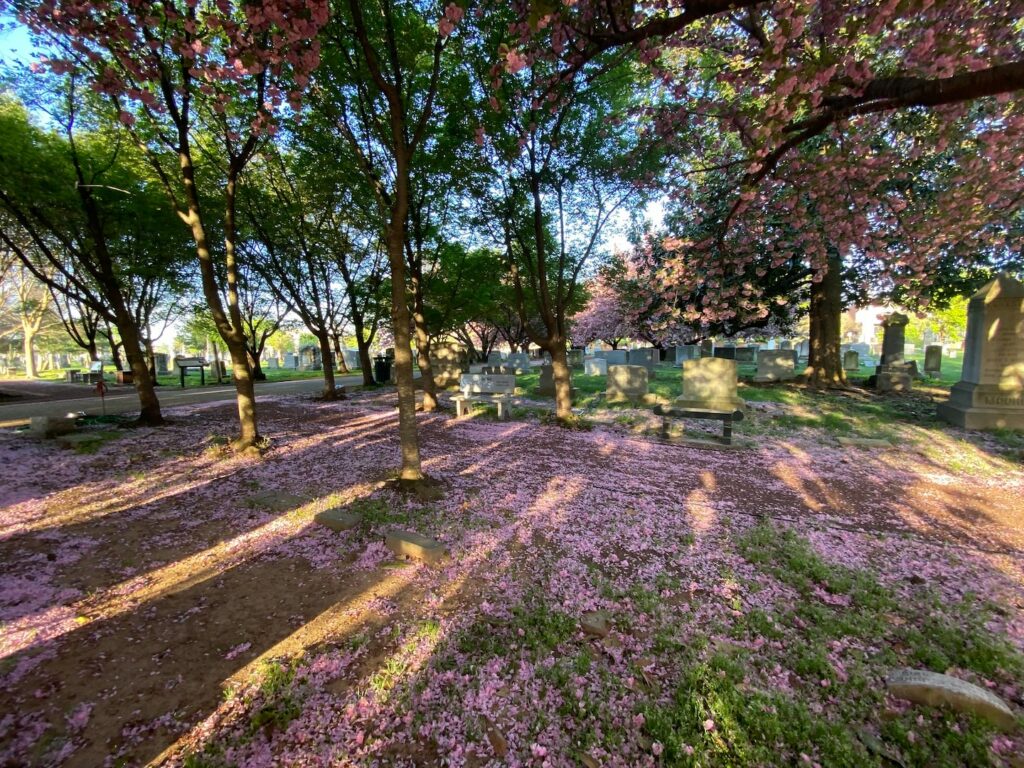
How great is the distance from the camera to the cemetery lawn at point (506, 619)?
6.72ft

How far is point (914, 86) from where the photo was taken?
3576 mm

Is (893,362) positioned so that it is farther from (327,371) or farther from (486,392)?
(327,371)

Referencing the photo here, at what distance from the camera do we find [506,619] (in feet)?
9.64

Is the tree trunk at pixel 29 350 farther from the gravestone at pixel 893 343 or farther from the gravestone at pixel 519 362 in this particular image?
the gravestone at pixel 893 343

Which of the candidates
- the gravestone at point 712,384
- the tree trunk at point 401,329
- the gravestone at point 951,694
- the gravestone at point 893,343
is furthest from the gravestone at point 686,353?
the gravestone at point 951,694

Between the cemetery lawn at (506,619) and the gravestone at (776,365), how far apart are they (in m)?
13.3

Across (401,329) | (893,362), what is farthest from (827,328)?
(401,329)

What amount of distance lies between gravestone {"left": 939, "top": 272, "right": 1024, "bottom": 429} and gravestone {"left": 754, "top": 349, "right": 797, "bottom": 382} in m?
9.11

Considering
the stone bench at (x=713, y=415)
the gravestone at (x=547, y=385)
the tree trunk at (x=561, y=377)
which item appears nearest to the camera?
the stone bench at (x=713, y=415)

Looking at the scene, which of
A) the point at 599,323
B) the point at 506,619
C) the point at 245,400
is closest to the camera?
the point at 506,619

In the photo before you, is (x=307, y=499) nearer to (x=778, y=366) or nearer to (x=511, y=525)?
(x=511, y=525)

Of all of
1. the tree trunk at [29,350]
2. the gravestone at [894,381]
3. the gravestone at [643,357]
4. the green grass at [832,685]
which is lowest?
the green grass at [832,685]

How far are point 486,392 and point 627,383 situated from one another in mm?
4845

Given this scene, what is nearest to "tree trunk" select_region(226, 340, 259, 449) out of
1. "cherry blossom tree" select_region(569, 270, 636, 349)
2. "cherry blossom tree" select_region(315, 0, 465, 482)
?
"cherry blossom tree" select_region(315, 0, 465, 482)
